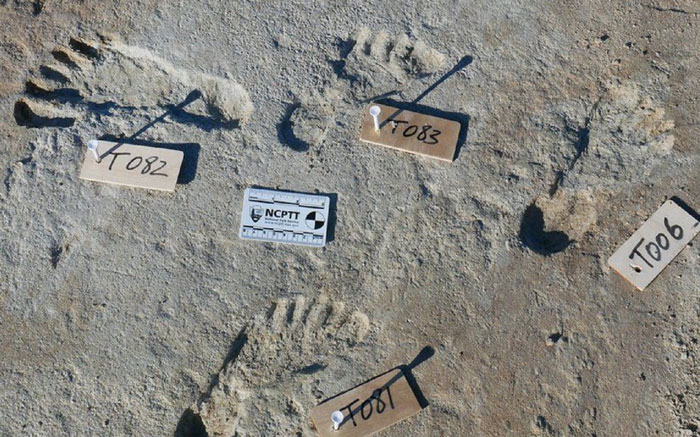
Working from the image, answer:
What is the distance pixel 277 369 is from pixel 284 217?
83 cm

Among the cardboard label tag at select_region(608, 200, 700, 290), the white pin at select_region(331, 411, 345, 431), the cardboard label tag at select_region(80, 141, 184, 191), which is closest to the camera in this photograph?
the white pin at select_region(331, 411, 345, 431)

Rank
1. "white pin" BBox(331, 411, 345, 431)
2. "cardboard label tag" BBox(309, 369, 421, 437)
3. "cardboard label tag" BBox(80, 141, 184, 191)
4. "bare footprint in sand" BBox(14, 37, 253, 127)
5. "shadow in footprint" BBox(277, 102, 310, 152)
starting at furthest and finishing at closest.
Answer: "bare footprint in sand" BBox(14, 37, 253, 127) → "shadow in footprint" BBox(277, 102, 310, 152) → "cardboard label tag" BBox(80, 141, 184, 191) → "cardboard label tag" BBox(309, 369, 421, 437) → "white pin" BBox(331, 411, 345, 431)

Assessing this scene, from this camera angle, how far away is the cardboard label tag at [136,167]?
12.1 ft

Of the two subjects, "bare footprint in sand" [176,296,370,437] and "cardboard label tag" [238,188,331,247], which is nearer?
"bare footprint in sand" [176,296,370,437]

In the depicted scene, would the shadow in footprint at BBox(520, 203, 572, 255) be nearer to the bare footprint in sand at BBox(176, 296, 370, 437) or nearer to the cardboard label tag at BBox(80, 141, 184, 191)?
the bare footprint in sand at BBox(176, 296, 370, 437)

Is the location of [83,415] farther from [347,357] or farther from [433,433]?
[433,433]

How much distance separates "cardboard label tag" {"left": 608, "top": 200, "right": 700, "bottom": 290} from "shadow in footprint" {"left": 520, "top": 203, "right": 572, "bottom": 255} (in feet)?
0.94

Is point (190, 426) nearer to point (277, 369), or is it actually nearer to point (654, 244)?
point (277, 369)

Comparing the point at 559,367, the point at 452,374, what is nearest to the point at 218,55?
the point at 452,374

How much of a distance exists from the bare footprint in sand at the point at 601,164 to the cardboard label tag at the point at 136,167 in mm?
2020

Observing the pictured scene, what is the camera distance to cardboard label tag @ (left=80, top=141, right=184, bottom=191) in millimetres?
3678

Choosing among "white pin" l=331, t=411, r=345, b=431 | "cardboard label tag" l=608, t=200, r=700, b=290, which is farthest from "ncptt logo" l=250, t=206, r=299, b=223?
"cardboard label tag" l=608, t=200, r=700, b=290

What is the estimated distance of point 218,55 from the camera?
13.1 feet

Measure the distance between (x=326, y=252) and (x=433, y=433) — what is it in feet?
3.63
